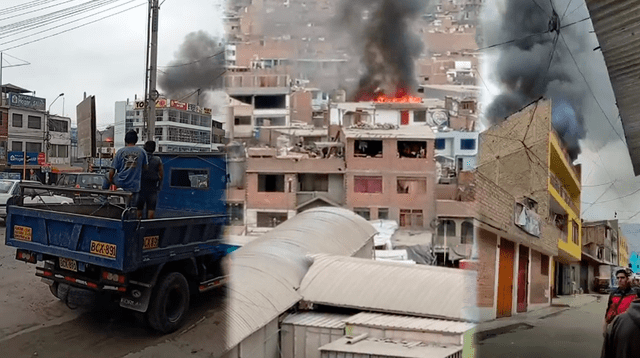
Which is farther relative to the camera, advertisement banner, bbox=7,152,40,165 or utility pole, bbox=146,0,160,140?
advertisement banner, bbox=7,152,40,165

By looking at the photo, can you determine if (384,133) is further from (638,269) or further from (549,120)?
(638,269)

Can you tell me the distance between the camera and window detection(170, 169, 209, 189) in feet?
14.5

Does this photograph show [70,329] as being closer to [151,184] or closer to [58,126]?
[151,184]

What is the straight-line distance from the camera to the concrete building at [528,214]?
78.1 inches

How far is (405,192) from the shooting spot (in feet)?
5.46

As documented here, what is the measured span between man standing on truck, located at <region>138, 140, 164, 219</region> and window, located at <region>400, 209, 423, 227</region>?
2437 millimetres

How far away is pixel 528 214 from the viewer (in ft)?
6.77

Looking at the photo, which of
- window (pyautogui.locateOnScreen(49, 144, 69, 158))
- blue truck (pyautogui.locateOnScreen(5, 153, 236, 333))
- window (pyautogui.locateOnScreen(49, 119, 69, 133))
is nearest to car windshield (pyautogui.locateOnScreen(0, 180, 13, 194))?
blue truck (pyautogui.locateOnScreen(5, 153, 236, 333))

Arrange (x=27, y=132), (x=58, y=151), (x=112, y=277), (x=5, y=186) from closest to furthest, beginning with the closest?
1. (x=112, y=277)
2. (x=5, y=186)
3. (x=27, y=132)
4. (x=58, y=151)

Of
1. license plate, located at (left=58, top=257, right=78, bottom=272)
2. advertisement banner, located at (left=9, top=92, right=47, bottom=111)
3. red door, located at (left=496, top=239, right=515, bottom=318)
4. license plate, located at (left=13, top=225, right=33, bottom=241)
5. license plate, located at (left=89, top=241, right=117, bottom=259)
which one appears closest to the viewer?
red door, located at (left=496, top=239, right=515, bottom=318)

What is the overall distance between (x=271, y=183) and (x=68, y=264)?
101 inches

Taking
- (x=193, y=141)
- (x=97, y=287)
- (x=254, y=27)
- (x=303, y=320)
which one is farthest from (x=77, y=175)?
(x=254, y=27)

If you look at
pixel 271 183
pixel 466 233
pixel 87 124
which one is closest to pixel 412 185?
pixel 466 233

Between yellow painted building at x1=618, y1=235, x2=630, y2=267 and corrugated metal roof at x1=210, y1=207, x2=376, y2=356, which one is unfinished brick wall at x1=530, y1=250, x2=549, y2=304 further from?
corrugated metal roof at x1=210, y1=207, x2=376, y2=356
